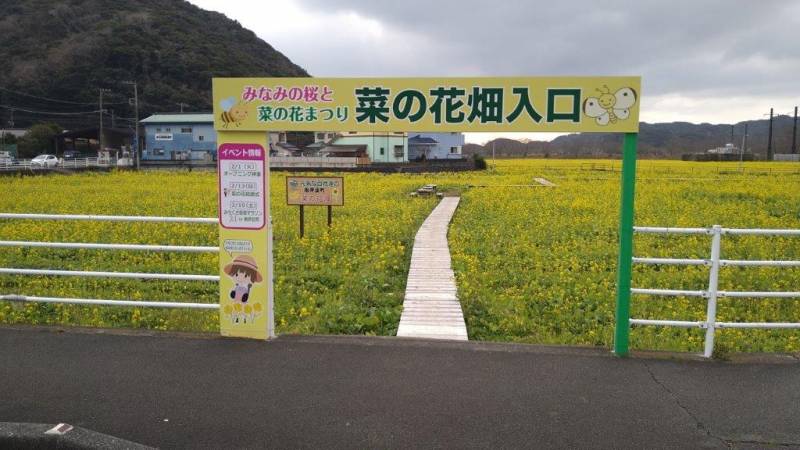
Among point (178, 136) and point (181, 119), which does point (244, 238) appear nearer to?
point (181, 119)

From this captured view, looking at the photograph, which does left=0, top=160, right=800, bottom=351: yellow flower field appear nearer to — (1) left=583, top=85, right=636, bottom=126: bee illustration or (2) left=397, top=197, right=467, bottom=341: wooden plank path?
(2) left=397, top=197, right=467, bottom=341: wooden plank path

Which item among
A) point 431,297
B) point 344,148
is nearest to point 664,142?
point 344,148

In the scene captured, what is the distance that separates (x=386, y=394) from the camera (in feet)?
13.2

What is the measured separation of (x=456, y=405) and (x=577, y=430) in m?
0.78

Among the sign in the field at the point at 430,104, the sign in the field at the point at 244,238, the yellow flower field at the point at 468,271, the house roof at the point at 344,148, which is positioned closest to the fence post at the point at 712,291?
the yellow flower field at the point at 468,271

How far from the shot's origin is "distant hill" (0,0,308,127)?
3278 inches

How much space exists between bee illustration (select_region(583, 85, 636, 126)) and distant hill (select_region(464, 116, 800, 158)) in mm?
69790

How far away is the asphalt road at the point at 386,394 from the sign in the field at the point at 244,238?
24cm

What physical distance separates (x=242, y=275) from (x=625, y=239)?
330cm

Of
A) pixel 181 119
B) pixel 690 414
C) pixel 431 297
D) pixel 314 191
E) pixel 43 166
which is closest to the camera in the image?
pixel 690 414

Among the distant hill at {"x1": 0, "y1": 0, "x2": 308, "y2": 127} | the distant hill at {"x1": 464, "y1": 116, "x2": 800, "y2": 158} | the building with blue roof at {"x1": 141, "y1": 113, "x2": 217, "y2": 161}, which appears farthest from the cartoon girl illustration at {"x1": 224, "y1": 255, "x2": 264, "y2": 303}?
the distant hill at {"x1": 0, "y1": 0, "x2": 308, "y2": 127}

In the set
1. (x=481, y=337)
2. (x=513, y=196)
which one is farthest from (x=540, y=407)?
(x=513, y=196)

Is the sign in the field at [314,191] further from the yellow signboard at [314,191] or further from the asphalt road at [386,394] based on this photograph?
the asphalt road at [386,394]

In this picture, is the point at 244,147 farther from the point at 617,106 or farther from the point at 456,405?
the point at 617,106
